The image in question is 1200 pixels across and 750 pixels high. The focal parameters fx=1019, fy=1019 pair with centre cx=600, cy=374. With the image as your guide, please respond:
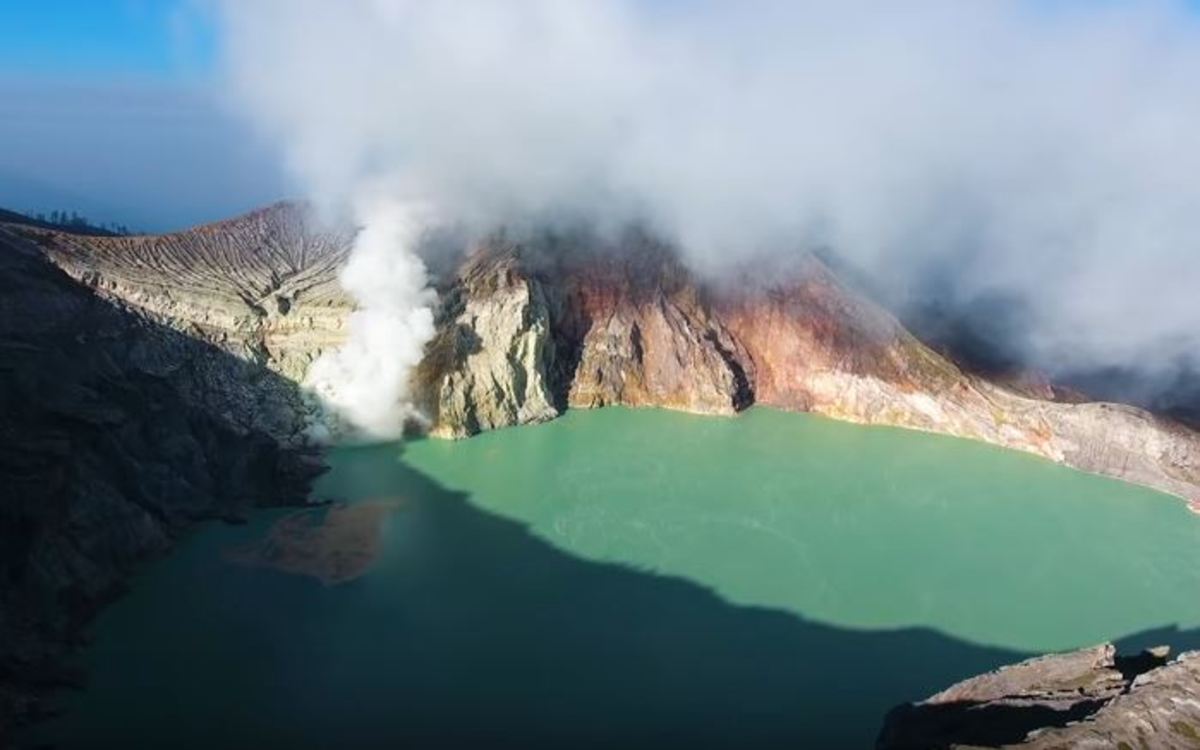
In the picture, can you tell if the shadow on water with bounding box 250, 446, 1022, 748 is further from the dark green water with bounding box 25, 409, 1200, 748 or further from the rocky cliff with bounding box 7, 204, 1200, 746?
the rocky cliff with bounding box 7, 204, 1200, 746

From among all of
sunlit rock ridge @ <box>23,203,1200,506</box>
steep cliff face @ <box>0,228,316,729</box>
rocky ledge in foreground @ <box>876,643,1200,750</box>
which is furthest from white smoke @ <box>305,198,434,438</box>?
rocky ledge in foreground @ <box>876,643,1200,750</box>

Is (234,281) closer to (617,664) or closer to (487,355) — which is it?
(487,355)

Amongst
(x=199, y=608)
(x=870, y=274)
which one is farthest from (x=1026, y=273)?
(x=199, y=608)

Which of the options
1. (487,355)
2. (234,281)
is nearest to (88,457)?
(234,281)

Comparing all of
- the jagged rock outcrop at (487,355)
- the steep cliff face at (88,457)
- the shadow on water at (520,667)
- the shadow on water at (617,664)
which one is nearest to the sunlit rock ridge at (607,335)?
the jagged rock outcrop at (487,355)

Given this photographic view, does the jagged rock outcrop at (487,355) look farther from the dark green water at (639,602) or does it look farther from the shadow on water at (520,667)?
the shadow on water at (520,667)

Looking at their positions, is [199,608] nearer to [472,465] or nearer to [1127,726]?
[472,465]
